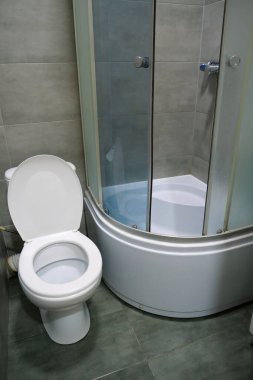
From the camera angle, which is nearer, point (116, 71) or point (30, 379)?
point (30, 379)

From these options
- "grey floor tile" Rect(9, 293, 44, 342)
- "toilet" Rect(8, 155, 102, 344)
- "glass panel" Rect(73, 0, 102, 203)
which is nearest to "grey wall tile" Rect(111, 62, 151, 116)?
"glass panel" Rect(73, 0, 102, 203)

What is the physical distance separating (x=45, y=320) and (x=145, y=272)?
61 cm

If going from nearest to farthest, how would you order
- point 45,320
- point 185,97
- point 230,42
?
point 230,42 → point 45,320 → point 185,97

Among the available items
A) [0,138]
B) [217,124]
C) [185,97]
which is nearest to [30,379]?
[0,138]

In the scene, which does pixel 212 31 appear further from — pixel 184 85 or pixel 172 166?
pixel 172 166

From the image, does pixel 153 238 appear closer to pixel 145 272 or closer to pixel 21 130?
pixel 145 272

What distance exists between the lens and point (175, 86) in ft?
6.71

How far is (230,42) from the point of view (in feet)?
3.33

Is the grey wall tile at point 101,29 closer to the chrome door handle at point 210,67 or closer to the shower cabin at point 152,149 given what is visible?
the shower cabin at point 152,149

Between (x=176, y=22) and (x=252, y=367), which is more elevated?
(x=176, y=22)

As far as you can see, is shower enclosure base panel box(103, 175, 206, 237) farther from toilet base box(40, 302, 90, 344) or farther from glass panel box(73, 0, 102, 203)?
toilet base box(40, 302, 90, 344)

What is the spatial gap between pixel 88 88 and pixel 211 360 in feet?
5.09

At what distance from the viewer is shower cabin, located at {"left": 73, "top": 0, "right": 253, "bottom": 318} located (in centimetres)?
116

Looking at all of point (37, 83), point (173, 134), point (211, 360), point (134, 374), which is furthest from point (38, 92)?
point (211, 360)
